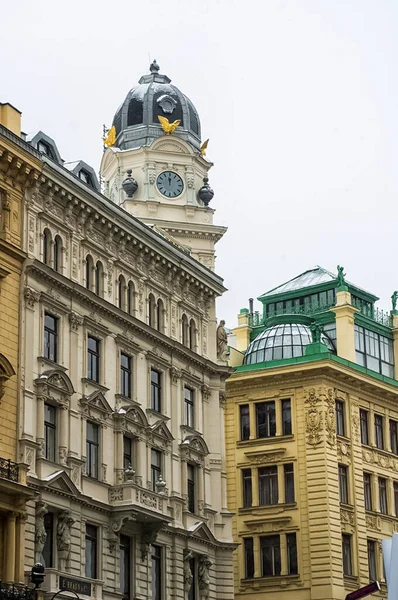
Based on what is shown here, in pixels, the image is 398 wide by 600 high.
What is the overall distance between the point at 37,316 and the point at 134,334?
27.7 feet

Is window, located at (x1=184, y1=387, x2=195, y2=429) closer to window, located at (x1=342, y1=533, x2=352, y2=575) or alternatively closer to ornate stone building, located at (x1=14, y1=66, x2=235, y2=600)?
ornate stone building, located at (x1=14, y1=66, x2=235, y2=600)

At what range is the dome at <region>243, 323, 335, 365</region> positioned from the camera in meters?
88.1

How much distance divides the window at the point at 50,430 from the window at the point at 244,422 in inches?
1177

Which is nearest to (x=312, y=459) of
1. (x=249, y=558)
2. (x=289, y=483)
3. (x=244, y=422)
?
(x=289, y=483)

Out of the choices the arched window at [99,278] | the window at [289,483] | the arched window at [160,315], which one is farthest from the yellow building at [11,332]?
the window at [289,483]

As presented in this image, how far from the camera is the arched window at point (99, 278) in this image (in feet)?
205

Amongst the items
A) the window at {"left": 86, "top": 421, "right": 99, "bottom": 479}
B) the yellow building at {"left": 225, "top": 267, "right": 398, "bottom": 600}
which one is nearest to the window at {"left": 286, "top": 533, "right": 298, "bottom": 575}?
the yellow building at {"left": 225, "top": 267, "right": 398, "bottom": 600}

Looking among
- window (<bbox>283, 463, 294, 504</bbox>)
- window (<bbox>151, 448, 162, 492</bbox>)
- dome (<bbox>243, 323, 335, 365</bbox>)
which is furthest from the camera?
dome (<bbox>243, 323, 335, 365</bbox>)

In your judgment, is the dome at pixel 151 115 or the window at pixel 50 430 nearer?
the window at pixel 50 430

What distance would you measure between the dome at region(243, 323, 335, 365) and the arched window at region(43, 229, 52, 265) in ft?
103

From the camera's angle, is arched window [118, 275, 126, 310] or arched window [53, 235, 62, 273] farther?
arched window [118, 275, 126, 310]

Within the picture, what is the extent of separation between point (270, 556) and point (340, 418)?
31.7 feet

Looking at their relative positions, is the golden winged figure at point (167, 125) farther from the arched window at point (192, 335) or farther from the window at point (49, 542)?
the window at point (49, 542)

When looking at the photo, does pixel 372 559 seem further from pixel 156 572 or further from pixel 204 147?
pixel 204 147
